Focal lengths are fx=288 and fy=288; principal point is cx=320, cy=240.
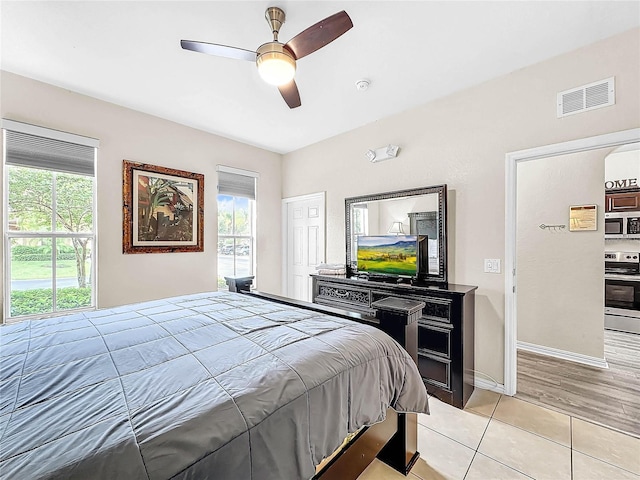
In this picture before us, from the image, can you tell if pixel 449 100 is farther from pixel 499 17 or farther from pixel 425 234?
pixel 425 234

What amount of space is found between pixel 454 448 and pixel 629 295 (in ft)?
13.2

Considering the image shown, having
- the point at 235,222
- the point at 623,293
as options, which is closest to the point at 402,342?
the point at 235,222

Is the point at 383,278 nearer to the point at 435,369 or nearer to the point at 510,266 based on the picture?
the point at 435,369

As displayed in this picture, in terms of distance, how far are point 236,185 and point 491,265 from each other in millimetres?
3271

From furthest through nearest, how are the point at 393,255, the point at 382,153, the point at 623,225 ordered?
the point at 623,225 → the point at 382,153 → the point at 393,255

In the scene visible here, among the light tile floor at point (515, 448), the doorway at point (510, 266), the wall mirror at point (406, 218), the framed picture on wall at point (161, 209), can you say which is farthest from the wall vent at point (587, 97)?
the framed picture on wall at point (161, 209)

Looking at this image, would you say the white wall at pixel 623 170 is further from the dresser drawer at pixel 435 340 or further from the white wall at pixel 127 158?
the white wall at pixel 127 158

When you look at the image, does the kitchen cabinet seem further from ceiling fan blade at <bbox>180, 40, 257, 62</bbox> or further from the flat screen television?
ceiling fan blade at <bbox>180, 40, 257, 62</bbox>

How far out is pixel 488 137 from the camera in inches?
103

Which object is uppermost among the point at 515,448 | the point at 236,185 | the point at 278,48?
the point at 278,48

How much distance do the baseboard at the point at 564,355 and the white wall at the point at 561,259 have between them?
0.04 metres

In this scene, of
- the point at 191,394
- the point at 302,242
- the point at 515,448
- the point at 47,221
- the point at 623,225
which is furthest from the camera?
the point at 302,242

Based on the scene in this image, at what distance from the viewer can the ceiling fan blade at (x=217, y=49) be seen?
1712 millimetres

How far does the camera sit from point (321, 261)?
4129 millimetres
